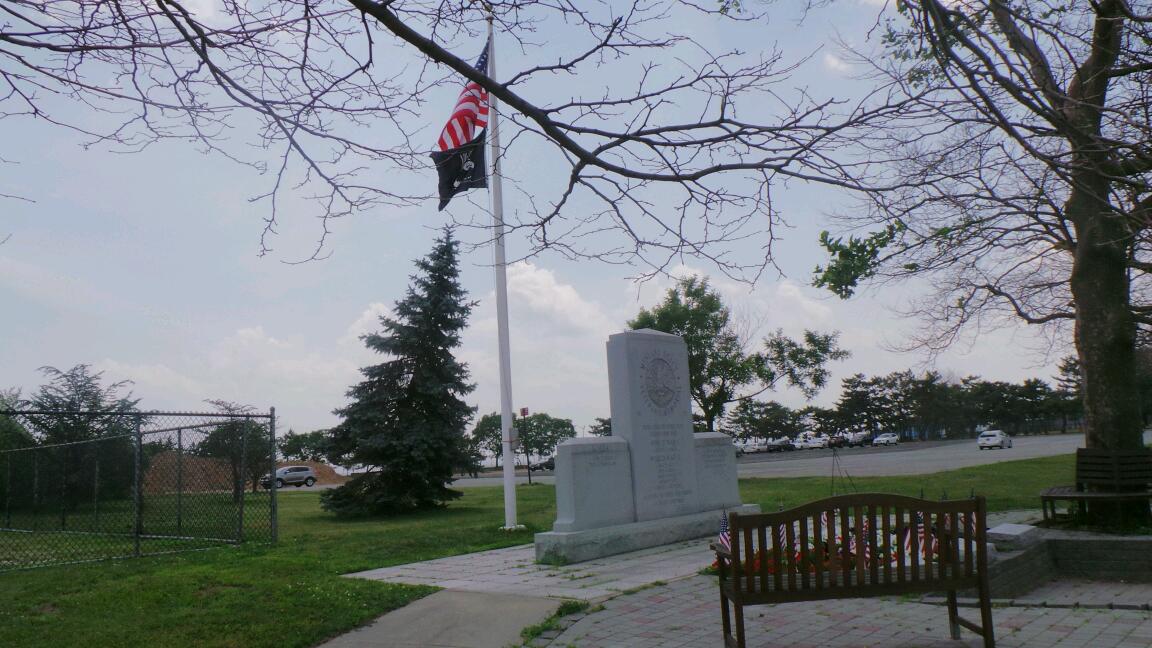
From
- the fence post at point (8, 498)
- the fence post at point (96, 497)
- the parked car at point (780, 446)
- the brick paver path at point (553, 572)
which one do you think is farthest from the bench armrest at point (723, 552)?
the parked car at point (780, 446)

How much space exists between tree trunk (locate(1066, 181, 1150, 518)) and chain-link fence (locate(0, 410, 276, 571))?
429 inches

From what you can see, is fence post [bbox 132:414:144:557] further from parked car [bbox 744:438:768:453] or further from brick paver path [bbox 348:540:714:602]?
parked car [bbox 744:438:768:453]

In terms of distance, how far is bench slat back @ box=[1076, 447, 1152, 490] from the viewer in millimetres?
9562

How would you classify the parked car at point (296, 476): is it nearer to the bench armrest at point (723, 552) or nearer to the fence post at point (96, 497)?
the fence post at point (96, 497)

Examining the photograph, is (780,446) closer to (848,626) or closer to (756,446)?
(756,446)

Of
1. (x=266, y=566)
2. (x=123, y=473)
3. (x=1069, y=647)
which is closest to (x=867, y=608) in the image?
(x=1069, y=647)

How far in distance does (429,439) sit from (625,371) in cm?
1175

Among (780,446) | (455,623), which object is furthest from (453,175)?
(780,446)

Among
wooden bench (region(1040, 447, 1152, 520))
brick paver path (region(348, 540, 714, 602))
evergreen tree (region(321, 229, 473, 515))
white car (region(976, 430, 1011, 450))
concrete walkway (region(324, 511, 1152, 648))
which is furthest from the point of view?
white car (region(976, 430, 1011, 450))

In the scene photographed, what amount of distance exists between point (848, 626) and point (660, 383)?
20.2ft

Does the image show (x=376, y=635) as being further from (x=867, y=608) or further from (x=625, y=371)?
(x=625, y=371)

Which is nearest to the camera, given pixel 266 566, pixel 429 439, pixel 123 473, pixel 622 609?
pixel 622 609

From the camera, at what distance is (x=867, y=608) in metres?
6.57

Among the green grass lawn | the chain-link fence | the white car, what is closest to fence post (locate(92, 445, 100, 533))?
the chain-link fence
